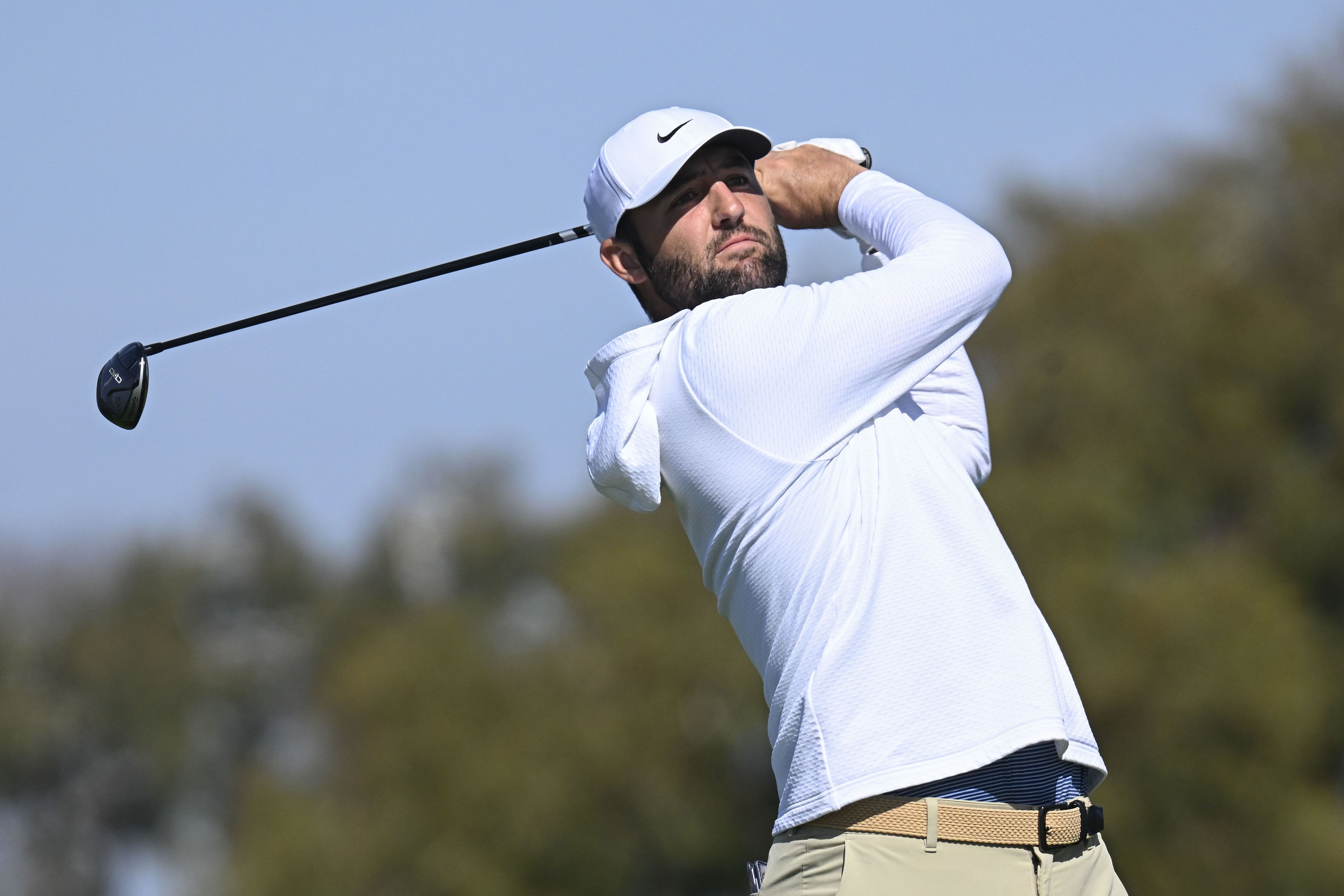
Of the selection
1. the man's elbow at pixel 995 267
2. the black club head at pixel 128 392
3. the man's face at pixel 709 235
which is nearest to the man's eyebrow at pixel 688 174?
the man's face at pixel 709 235

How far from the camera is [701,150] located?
3174 millimetres

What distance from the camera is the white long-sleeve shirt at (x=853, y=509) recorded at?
2.58 meters

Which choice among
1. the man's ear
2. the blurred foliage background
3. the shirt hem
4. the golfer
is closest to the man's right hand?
the golfer

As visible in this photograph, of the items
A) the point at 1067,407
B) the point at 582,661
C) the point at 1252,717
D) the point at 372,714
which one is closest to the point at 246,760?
the point at 372,714

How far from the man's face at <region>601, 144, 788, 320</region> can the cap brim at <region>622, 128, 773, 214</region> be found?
0.02 metres

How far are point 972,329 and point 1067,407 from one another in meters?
20.1

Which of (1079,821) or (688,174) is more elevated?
(688,174)

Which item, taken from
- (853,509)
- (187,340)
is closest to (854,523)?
(853,509)

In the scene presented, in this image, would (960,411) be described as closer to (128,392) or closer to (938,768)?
(938,768)

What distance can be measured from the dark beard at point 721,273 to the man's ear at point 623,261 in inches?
3.1

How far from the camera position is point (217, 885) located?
2639 cm

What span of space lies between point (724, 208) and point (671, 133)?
17 centimetres

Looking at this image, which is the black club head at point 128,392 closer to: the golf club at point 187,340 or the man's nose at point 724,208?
the golf club at point 187,340

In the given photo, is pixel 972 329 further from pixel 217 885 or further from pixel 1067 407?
pixel 217 885
